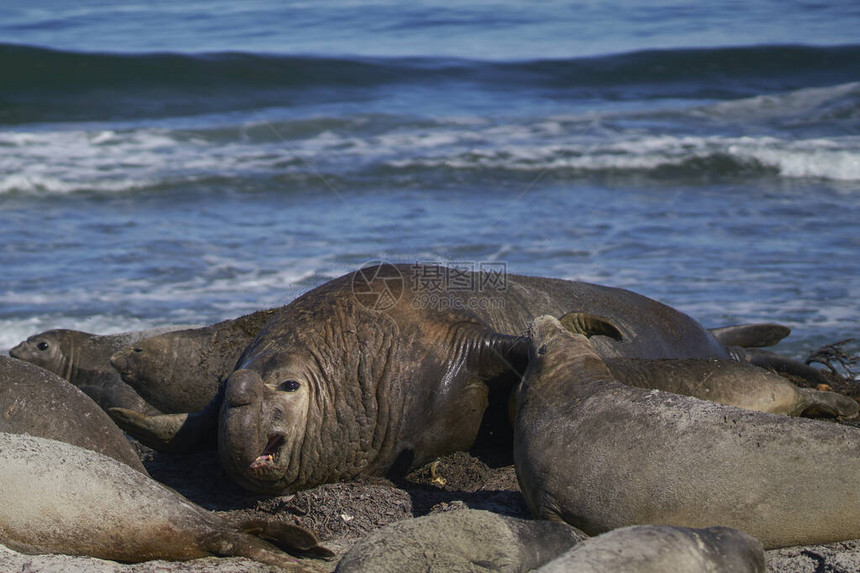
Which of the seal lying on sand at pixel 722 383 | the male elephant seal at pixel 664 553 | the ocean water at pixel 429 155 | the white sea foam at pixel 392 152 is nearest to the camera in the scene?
the male elephant seal at pixel 664 553

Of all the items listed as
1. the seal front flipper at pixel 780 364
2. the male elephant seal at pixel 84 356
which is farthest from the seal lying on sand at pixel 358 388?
the seal front flipper at pixel 780 364

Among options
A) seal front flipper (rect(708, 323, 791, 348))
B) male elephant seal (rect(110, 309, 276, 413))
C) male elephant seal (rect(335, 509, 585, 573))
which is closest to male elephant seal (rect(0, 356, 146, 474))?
male elephant seal (rect(110, 309, 276, 413))

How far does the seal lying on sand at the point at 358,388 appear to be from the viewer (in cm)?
541

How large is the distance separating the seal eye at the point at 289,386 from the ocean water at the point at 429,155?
3.63 metres

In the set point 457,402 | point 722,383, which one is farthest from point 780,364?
point 457,402

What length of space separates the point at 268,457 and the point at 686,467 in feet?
6.81

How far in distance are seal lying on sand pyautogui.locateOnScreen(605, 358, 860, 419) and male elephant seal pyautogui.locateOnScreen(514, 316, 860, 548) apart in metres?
0.69

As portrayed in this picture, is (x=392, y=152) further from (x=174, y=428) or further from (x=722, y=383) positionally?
(x=722, y=383)

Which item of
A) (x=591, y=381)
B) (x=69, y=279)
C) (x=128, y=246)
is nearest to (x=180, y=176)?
(x=128, y=246)

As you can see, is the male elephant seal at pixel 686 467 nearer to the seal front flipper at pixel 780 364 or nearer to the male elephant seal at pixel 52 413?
the male elephant seal at pixel 52 413

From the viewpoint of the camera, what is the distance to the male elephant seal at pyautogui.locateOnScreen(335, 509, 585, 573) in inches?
153

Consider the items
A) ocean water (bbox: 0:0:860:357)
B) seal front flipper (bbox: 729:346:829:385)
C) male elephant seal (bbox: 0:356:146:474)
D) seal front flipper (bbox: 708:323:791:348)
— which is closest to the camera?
male elephant seal (bbox: 0:356:146:474)

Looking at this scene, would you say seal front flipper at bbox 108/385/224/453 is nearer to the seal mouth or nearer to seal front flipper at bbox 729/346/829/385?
the seal mouth

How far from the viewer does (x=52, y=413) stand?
5.29m
